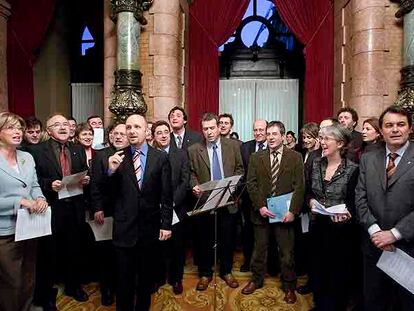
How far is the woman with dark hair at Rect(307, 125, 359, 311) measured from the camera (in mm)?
2658

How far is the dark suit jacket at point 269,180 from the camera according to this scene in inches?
127

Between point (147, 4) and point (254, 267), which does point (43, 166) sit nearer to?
point (254, 267)

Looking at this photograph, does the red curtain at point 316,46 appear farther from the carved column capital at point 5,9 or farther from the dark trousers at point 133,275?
the carved column capital at point 5,9

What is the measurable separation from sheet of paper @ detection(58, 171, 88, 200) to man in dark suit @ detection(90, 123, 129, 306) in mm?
203

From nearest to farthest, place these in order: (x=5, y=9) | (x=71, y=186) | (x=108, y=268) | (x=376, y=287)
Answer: (x=376, y=287) < (x=71, y=186) < (x=108, y=268) < (x=5, y=9)

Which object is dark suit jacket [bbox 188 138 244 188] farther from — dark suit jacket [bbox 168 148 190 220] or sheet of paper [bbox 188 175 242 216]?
sheet of paper [bbox 188 175 242 216]

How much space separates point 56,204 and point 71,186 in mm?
234

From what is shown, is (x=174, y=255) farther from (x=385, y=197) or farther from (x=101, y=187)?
(x=385, y=197)

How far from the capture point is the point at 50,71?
820cm

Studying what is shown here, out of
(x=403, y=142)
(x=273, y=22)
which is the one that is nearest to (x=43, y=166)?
(x=403, y=142)

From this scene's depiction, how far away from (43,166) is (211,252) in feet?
5.60

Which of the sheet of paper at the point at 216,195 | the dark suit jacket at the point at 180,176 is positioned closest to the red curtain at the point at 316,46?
the dark suit jacket at the point at 180,176

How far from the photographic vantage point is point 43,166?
301cm

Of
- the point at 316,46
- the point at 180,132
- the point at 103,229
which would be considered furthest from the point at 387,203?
the point at 316,46
